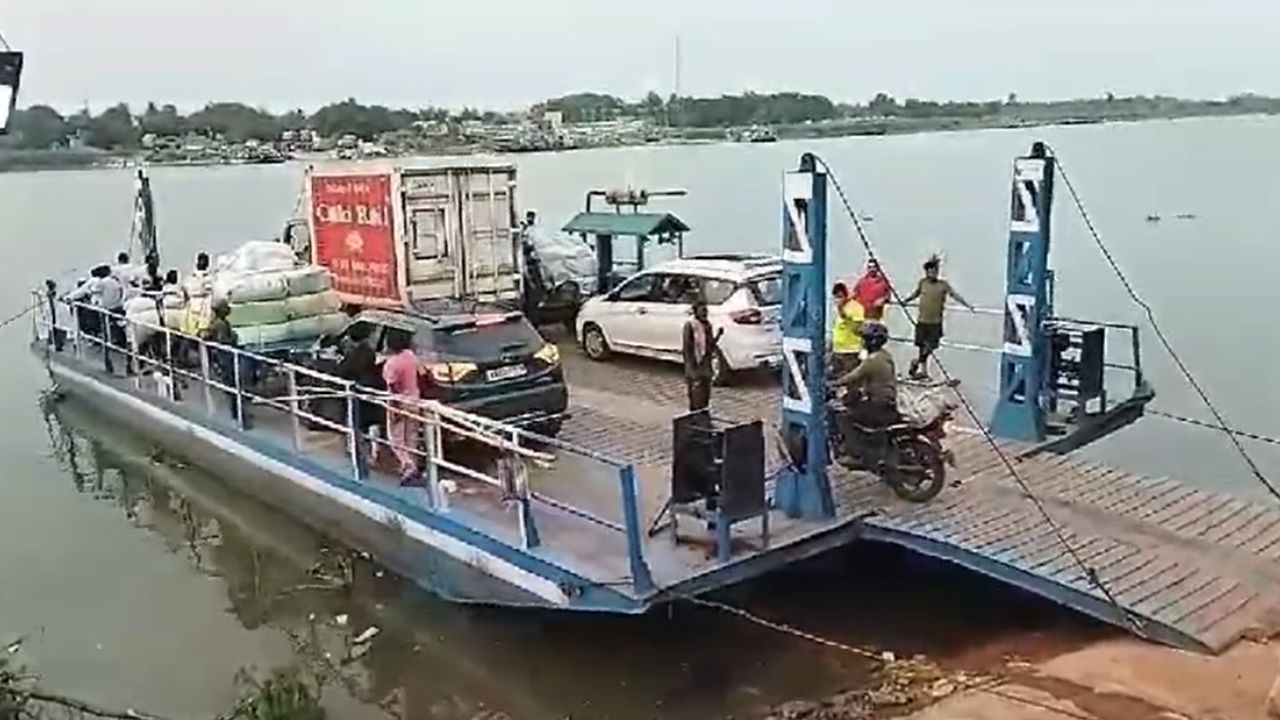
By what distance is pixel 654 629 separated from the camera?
10.4m

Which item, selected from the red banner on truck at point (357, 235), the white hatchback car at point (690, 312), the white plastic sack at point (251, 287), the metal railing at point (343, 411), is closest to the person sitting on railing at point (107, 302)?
the metal railing at point (343, 411)

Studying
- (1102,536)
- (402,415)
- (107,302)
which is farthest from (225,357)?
(1102,536)

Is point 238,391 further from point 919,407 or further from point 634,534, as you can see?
point 919,407

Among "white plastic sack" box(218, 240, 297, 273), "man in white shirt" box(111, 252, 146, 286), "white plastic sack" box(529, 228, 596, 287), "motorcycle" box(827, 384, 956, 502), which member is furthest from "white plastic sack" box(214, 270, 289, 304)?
A: "motorcycle" box(827, 384, 956, 502)

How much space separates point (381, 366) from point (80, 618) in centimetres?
385

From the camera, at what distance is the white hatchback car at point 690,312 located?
14.8 m

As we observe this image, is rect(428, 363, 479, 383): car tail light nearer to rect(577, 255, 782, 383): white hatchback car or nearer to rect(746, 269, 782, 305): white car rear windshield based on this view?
rect(577, 255, 782, 383): white hatchback car

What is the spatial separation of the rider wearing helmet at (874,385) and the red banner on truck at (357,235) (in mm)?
7872

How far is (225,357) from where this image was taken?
48.1ft

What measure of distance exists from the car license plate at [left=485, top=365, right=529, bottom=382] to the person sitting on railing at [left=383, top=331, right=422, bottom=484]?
691 millimetres

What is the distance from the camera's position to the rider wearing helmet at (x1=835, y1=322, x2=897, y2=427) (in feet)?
34.0

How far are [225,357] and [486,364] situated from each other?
4.33 metres

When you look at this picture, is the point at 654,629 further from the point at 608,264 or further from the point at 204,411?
the point at 608,264

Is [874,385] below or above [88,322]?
above
